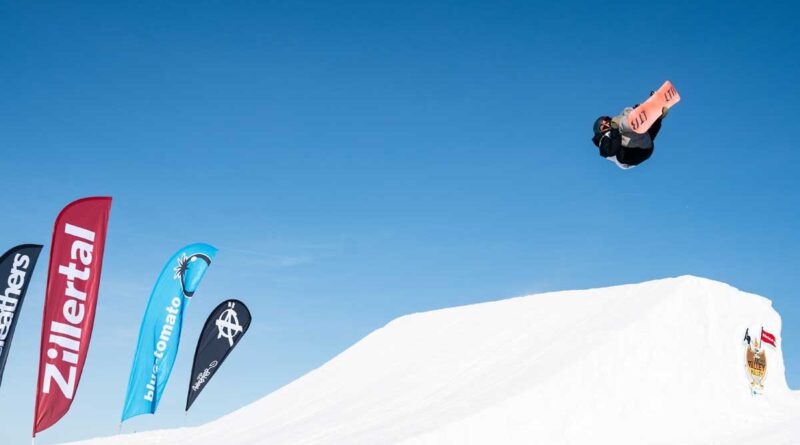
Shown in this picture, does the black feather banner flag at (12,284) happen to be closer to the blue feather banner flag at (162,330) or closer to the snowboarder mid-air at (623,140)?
the blue feather banner flag at (162,330)

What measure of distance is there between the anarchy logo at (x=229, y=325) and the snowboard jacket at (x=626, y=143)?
17022 mm

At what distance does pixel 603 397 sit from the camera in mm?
16203

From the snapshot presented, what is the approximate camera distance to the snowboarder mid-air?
8164mm

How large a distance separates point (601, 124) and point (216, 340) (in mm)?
17159

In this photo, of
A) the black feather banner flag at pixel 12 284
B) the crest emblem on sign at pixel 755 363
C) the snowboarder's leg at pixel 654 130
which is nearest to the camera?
the snowboarder's leg at pixel 654 130

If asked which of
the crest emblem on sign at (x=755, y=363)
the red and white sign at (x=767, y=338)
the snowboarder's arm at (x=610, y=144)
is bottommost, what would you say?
the snowboarder's arm at (x=610, y=144)

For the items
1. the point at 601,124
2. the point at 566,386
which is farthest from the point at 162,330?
the point at 601,124

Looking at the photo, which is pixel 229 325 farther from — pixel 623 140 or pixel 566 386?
pixel 623 140

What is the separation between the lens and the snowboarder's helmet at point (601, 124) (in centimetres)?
838

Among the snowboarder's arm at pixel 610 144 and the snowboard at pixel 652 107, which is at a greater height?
the snowboard at pixel 652 107

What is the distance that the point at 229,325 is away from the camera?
22.9 meters

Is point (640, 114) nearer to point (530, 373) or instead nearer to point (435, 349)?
point (530, 373)

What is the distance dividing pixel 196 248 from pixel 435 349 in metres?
8.33

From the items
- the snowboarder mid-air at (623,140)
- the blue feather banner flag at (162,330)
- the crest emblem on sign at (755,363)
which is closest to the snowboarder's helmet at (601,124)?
the snowboarder mid-air at (623,140)
